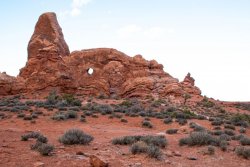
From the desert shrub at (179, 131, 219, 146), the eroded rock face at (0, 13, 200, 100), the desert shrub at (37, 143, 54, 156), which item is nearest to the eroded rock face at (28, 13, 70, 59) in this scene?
the eroded rock face at (0, 13, 200, 100)

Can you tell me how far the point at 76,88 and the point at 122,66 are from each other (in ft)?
23.5

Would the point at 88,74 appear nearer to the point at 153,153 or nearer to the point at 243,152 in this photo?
the point at 243,152

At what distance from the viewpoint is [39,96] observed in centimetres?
3944

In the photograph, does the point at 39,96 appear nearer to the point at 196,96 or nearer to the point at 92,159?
the point at 196,96

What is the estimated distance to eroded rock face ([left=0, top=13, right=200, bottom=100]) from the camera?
4166 centimetres

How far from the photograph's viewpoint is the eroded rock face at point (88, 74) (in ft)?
137

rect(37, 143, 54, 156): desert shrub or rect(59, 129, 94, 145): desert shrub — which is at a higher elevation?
rect(59, 129, 94, 145): desert shrub

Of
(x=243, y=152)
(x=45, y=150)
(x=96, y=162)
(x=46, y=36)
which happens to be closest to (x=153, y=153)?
(x=96, y=162)

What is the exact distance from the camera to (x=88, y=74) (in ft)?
148

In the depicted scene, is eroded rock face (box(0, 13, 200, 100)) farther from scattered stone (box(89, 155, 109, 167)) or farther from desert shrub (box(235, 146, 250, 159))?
scattered stone (box(89, 155, 109, 167))

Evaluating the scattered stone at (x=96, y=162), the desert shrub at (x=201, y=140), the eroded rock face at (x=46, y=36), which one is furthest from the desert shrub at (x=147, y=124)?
the eroded rock face at (x=46, y=36)

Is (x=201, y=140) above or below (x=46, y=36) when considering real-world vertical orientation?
below

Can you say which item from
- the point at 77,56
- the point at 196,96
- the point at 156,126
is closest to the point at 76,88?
the point at 77,56

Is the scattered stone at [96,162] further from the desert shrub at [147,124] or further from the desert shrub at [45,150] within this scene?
the desert shrub at [147,124]
